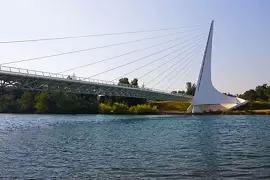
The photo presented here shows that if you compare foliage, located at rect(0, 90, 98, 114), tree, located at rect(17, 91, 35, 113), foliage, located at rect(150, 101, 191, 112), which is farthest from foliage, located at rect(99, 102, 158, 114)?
tree, located at rect(17, 91, 35, 113)

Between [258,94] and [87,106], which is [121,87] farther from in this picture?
[258,94]

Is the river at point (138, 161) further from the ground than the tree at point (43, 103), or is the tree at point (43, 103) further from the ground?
the tree at point (43, 103)

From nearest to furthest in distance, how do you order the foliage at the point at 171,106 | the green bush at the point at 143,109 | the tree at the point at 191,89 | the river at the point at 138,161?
the river at the point at 138,161 < the green bush at the point at 143,109 < the foliage at the point at 171,106 < the tree at the point at 191,89

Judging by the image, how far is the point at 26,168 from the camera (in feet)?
67.6

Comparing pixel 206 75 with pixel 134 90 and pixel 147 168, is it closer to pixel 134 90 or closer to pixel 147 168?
pixel 134 90

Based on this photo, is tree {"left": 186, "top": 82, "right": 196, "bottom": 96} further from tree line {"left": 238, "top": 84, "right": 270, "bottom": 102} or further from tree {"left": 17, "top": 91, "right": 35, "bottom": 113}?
tree {"left": 17, "top": 91, "right": 35, "bottom": 113}

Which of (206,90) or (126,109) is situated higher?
(206,90)

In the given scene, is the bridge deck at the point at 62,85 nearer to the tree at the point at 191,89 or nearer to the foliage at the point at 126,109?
the foliage at the point at 126,109

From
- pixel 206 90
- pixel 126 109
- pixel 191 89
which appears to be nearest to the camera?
pixel 206 90

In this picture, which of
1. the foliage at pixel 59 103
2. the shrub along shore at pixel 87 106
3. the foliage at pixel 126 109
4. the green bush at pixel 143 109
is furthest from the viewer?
the foliage at pixel 59 103

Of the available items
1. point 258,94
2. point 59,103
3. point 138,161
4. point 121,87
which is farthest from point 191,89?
point 138,161

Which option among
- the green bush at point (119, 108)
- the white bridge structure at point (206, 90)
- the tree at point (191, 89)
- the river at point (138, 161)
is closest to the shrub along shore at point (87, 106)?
the green bush at point (119, 108)

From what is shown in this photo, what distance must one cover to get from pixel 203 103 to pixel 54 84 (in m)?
44.5

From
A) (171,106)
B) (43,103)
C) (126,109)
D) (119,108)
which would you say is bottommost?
(126,109)
